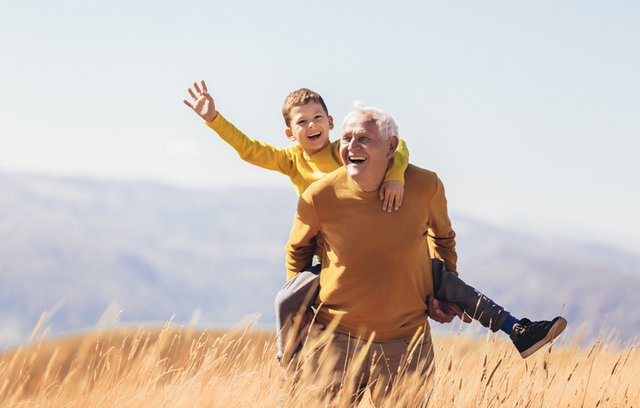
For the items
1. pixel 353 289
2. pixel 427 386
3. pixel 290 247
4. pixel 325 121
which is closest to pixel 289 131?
pixel 325 121

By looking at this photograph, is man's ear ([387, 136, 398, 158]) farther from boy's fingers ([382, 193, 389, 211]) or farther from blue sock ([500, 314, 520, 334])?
blue sock ([500, 314, 520, 334])

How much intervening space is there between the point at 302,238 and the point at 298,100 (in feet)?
3.95

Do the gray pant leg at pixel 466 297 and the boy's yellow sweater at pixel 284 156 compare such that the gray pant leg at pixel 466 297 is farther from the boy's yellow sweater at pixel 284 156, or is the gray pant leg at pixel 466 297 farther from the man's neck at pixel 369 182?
the boy's yellow sweater at pixel 284 156

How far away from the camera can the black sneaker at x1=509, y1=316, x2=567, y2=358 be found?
4363 millimetres

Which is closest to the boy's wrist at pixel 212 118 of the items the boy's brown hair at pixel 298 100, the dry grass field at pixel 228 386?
the boy's brown hair at pixel 298 100

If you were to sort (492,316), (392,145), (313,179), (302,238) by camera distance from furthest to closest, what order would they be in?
(313,179), (492,316), (302,238), (392,145)

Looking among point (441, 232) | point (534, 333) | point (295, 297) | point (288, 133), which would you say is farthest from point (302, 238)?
point (534, 333)

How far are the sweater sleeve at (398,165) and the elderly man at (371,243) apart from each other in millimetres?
39

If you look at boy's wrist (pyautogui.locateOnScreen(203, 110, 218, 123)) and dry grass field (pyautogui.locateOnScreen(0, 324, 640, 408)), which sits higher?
boy's wrist (pyautogui.locateOnScreen(203, 110, 218, 123))

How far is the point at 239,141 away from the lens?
5.22 metres

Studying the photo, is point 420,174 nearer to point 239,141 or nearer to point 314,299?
point 314,299

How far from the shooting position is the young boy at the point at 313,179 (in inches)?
172

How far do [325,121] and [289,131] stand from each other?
274 millimetres

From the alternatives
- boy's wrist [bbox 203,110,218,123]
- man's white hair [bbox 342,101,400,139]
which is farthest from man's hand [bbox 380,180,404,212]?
boy's wrist [bbox 203,110,218,123]
